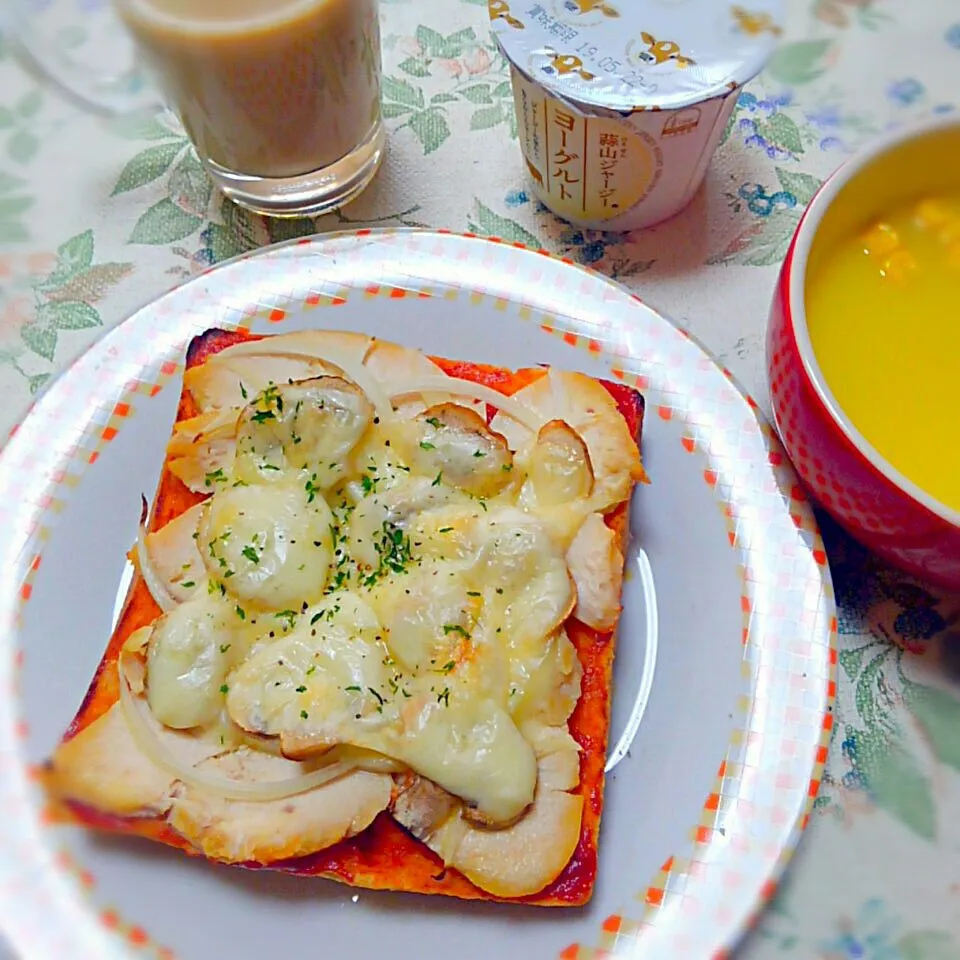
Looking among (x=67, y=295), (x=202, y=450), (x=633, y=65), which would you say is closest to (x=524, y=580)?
(x=202, y=450)

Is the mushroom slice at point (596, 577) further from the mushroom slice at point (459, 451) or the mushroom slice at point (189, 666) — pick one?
the mushroom slice at point (189, 666)

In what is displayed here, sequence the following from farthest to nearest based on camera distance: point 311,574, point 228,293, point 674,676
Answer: point 228,293
point 674,676
point 311,574

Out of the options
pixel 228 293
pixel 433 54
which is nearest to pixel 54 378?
pixel 228 293

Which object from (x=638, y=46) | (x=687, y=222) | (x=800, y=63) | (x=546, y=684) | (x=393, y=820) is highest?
(x=638, y=46)

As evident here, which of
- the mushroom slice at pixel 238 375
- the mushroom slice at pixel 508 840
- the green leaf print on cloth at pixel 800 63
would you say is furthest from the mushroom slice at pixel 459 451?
the green leaf print on cloth at pixel 800 63

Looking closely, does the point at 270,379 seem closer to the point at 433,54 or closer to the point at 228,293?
the point at 228,293

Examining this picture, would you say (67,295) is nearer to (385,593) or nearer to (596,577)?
(385,593)
